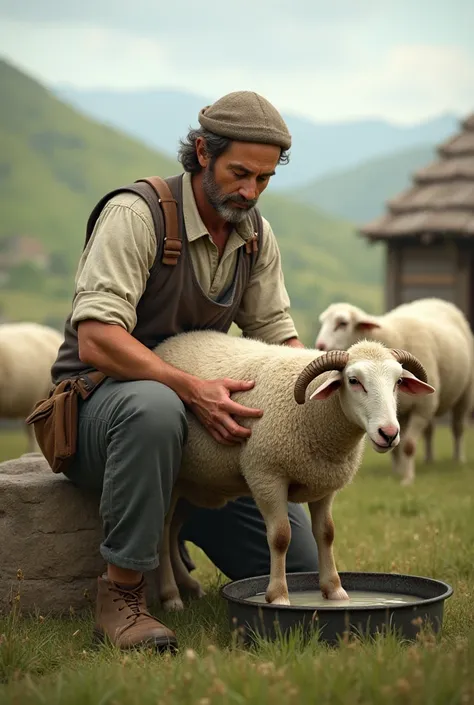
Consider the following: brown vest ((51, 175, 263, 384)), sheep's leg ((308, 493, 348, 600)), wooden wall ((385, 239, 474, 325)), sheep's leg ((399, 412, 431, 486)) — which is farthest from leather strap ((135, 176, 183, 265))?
wooden wall ((385, 239, 474, 325))

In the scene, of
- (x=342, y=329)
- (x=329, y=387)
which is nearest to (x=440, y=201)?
(x=342, y=329)

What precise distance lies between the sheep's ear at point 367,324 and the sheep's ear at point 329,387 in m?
4.30

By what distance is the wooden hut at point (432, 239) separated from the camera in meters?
15.4

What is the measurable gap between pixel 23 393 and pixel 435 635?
727 cm

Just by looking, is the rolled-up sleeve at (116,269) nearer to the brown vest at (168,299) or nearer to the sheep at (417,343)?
the brown vest at (168,299)

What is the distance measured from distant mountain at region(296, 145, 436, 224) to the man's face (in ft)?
313

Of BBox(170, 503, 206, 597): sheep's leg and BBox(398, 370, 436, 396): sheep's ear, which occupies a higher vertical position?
BBox(398, 370, 436, 396): sheep's ear

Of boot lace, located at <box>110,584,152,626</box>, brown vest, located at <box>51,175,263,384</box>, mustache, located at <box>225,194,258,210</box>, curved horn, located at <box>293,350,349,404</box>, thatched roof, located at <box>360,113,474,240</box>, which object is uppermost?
thatched roof, located at <box>360,113,474,240</box>

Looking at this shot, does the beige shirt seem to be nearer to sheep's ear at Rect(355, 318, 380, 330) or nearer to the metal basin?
the metal basin

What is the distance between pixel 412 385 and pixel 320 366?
36 cm

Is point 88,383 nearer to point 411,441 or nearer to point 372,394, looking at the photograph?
point 372,394

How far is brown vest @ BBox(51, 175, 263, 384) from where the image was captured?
151 inches

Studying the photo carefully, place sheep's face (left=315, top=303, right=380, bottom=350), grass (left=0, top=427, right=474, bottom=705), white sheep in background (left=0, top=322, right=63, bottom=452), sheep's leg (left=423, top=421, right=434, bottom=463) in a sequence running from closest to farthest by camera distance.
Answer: grass (left=0, top=427, right=474, bottom=705) < sheep's face (left=315, top=303, right=380, bottom=350) < sheep's leg (left=423, top=421, right=434, bottom=463) < white sheep in background (left=0, top=322, right=63, bottom=452)

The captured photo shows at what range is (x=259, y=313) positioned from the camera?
14.1ft
